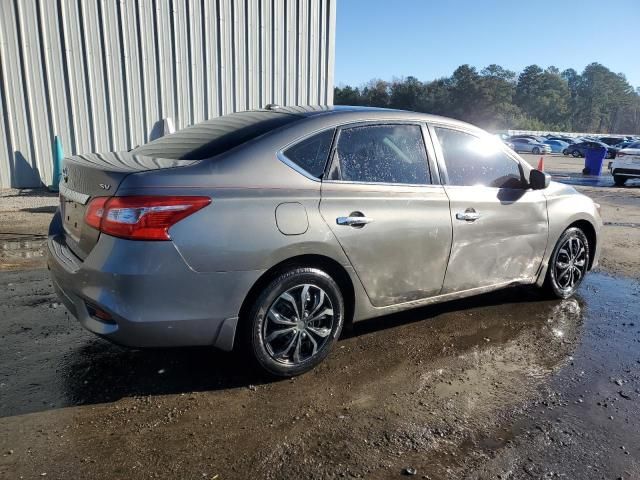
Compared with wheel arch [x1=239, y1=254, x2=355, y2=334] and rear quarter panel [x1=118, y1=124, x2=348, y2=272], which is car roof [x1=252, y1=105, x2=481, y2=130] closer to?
rear quarter panel [x1=118, y1=124, x2=348, y2=272]

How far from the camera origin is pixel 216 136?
10.6ft

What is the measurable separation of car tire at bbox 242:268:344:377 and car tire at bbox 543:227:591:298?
2412 millimetres

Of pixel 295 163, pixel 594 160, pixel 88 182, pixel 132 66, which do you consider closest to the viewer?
pixel 88 182

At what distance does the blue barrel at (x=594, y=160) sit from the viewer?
2220cm

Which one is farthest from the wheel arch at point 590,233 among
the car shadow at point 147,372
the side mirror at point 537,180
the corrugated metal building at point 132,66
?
the corrugated metal building at point 132,66

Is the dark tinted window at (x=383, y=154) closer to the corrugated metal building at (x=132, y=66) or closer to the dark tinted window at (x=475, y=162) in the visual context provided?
the dark tinted window at (x=475, y=162)

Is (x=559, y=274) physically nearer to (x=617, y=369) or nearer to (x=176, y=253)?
(x=617, y=369)

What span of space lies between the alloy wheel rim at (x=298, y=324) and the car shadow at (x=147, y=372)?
188mm

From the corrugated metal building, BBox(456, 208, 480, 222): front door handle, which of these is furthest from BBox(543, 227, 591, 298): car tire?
the corrugated metal building

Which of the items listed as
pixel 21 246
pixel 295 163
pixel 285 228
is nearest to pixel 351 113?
pixel 295 163

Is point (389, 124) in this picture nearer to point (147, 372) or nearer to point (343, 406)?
point (343, 406)

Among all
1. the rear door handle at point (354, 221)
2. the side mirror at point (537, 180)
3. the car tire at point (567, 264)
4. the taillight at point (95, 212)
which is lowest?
the car tire at point (567, 264)

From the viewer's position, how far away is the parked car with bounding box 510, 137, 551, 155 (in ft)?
138

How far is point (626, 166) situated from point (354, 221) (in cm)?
1793
